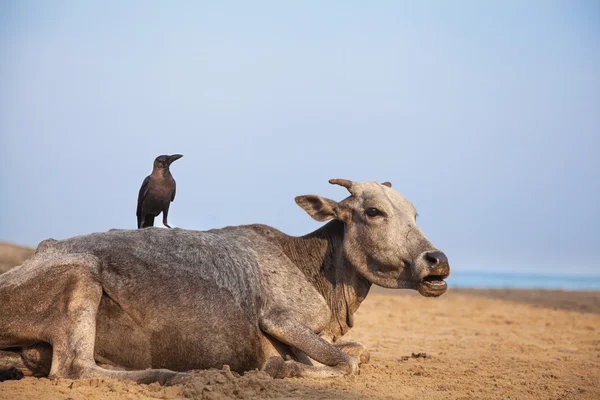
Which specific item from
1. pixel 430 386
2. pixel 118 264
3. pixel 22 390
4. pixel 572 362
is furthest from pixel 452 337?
pixel 22 390

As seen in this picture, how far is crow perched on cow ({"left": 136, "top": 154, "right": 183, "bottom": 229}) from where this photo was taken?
10.4 meters

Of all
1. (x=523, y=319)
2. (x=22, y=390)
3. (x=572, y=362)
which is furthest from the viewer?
(x=523, y=319)

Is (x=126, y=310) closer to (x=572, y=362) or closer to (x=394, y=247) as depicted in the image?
(x=394, y=247)

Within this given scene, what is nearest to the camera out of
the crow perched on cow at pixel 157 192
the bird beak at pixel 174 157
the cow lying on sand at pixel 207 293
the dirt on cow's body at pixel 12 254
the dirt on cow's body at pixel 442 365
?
the dirt on cow's body at pixel 442 365

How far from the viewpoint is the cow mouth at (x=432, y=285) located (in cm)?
766

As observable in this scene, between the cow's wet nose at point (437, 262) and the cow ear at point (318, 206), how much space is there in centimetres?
120

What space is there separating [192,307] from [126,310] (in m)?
0.59

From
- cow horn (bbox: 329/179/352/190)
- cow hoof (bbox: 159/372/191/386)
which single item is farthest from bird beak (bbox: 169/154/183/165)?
cow hoof (bbox: 159/372/191/386)

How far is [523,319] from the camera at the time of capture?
1648 cm

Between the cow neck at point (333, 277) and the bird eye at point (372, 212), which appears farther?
the cow neck at point (333, 277)

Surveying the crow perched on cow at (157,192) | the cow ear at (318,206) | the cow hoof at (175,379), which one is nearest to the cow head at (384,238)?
the cow ear at (318,206)

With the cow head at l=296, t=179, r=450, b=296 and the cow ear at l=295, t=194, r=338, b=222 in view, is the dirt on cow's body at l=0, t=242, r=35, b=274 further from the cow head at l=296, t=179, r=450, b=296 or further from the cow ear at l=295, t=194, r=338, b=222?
the cow head at l=296, t=179, r=450, b=296

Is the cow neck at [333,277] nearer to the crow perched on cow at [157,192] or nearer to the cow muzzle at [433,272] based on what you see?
the cow muzzle at [433,272]

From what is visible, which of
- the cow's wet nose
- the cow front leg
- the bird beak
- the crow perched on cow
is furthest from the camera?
the bird beak
